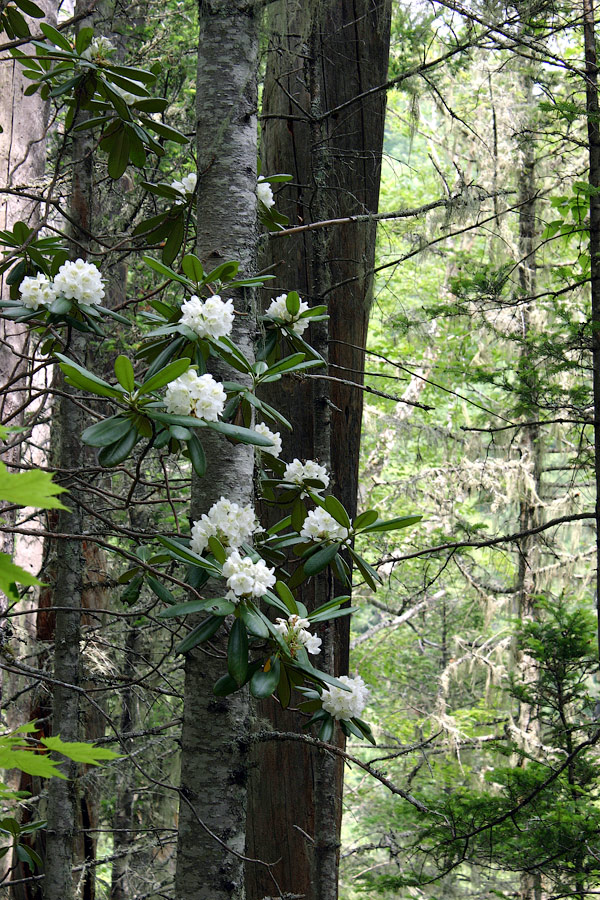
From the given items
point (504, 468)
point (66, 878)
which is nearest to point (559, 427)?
point (504, 468)

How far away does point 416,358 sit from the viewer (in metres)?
9.05

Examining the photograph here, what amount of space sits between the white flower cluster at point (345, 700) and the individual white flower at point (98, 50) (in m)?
1.65

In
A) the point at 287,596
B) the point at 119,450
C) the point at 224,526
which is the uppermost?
the point at 119,450

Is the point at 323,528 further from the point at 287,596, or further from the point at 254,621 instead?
the point at 254,621

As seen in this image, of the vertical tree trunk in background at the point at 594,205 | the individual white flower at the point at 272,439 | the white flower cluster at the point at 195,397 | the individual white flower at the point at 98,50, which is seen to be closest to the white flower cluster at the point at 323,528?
the individual white flower at the point at 272,439

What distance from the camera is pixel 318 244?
2.35 meters

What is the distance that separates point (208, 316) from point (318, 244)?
1080 mm

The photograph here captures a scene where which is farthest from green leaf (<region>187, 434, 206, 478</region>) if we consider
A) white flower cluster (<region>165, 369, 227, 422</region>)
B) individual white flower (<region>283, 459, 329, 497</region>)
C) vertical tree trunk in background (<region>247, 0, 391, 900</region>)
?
vertical tree trunk in background (<region>247, 0, 391, 900</region>)

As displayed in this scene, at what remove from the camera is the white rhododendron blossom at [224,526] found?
139cm

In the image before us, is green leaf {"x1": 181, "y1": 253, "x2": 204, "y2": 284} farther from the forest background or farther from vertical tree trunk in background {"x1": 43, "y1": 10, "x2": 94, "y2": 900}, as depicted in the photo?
vertical tree trunk in background {"x1": 43, "y1": 10, "x2": 94, "y2": 900}

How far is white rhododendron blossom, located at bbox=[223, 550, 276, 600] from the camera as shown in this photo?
1268mm

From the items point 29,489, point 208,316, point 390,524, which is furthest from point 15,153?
point 29,489

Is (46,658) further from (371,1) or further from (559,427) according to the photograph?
(559,427)

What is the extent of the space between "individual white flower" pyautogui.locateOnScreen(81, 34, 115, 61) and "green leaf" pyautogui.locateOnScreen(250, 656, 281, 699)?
5.13 ft
